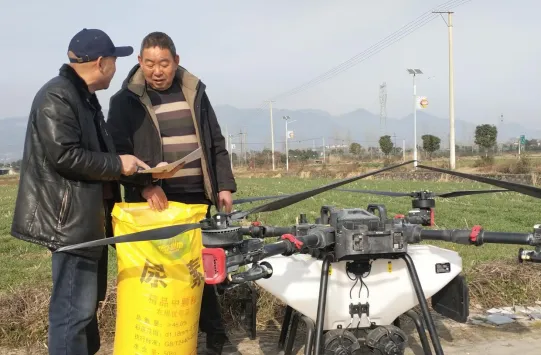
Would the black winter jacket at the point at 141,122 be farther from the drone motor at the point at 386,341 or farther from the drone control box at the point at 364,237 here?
the drone motor at the point at 386,341

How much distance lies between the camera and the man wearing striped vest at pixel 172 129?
139 inches

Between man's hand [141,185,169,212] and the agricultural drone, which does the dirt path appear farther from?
man's hand [141,185,169,212]

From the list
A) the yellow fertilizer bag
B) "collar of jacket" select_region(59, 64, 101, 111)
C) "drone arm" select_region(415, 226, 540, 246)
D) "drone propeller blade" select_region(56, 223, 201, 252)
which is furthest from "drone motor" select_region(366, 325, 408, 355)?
"collar of jacket" select_region(59, 64, 101, 111)

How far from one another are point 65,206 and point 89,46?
88cm

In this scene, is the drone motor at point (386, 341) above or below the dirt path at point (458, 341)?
above

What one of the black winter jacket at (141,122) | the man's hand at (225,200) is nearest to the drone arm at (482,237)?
the man's hand at (225,200)

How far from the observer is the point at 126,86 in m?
3.58

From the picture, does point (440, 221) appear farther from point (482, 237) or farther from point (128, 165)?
point (128, 165)

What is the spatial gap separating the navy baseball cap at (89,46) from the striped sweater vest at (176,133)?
71cm

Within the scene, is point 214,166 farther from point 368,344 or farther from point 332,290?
point 368,344

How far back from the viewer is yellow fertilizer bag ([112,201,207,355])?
291 centimetres

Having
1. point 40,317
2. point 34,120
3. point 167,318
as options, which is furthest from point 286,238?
point 40,317

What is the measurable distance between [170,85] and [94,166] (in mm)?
1090

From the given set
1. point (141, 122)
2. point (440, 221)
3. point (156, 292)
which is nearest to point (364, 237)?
point (156, 292)
